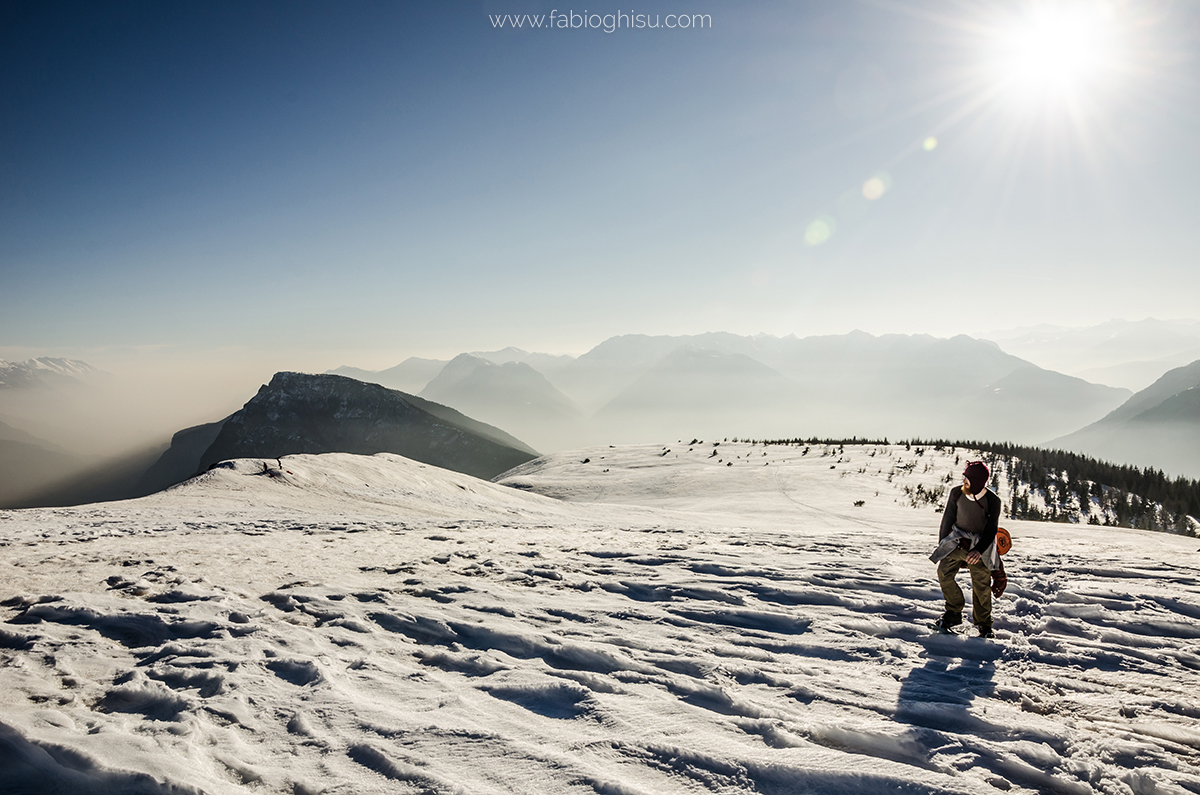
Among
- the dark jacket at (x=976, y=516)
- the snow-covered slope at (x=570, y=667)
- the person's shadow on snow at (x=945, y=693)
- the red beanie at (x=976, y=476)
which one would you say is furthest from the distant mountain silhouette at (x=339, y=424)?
the person's shadow on snow at (x=945, y=693)

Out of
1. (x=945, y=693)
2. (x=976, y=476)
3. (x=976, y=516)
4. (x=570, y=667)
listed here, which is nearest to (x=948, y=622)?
(x=976, y=516)

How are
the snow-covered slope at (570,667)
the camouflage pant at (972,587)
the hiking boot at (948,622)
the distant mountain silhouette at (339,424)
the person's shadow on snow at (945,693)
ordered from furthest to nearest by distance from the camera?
the distant mountain silhouette at (339,424) < the hiking boot at (948,622) < the camouflage pant at (972,587) < the person's shadow on snow at (945,693) < the snow-covered slope at (570,667)

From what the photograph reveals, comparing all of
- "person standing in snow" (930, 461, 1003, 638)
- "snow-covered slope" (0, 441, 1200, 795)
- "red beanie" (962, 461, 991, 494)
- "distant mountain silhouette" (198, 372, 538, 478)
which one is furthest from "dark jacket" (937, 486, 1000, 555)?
"distant mountain silhouette" (198, 372, 538, 478)

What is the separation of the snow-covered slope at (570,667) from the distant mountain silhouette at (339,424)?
146m

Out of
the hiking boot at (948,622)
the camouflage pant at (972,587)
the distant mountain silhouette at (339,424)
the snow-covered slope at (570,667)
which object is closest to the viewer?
the snow-covered slope at (570,667)

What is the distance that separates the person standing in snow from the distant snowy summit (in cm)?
14970

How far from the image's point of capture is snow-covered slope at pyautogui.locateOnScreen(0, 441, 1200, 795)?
288 centimetres

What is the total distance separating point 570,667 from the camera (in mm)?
4359

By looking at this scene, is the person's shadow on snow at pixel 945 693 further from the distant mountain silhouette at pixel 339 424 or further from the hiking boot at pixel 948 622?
the distant mountain silhouette at pixel 339 424

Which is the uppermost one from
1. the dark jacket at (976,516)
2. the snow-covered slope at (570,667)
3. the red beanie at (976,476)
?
the red beanie at (976,476)

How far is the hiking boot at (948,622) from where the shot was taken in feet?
17.1

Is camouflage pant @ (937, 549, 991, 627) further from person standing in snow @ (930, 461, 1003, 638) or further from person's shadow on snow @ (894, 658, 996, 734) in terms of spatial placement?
person's shadow on snow @ (894, 658, 996, 734)

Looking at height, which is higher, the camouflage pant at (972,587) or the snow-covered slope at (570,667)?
the camouflage pant at (972,587)

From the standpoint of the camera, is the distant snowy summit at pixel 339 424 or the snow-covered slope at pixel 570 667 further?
the distant snowy summit at pixel 339 424
